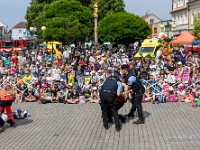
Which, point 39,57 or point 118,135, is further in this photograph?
point 39,57

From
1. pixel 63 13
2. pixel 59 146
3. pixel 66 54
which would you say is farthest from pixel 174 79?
pixel 63 13

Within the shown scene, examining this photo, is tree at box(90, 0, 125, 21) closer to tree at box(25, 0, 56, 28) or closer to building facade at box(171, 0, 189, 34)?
tree at box(25, 0, 56, 28)

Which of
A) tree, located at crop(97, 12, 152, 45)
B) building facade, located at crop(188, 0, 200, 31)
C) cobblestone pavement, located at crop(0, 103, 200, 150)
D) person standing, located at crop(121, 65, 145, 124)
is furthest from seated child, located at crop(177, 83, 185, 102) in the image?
building facade, located at crop(188, 0, 200, 31)

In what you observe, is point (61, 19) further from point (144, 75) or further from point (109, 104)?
point (109, 104)

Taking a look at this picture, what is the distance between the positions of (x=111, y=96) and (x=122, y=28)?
36.4 meters

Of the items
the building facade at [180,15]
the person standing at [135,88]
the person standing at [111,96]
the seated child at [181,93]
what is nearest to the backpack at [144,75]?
the seated child at [181,93]

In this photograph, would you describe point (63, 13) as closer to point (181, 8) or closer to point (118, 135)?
point (181, 8)

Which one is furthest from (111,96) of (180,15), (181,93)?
(180,15)

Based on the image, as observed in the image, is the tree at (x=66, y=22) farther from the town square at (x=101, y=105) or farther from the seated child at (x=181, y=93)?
the seated child at (x=181, y=93)

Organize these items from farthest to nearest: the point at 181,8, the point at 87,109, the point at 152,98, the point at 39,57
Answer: the point at 181,8
the point at 39,57
the point at 152,98
the point at 87,109

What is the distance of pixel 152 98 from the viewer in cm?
1550

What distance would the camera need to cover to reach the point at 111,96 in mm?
10359

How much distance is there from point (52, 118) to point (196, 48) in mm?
21876

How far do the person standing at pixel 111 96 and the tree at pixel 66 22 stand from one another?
23422 mm
